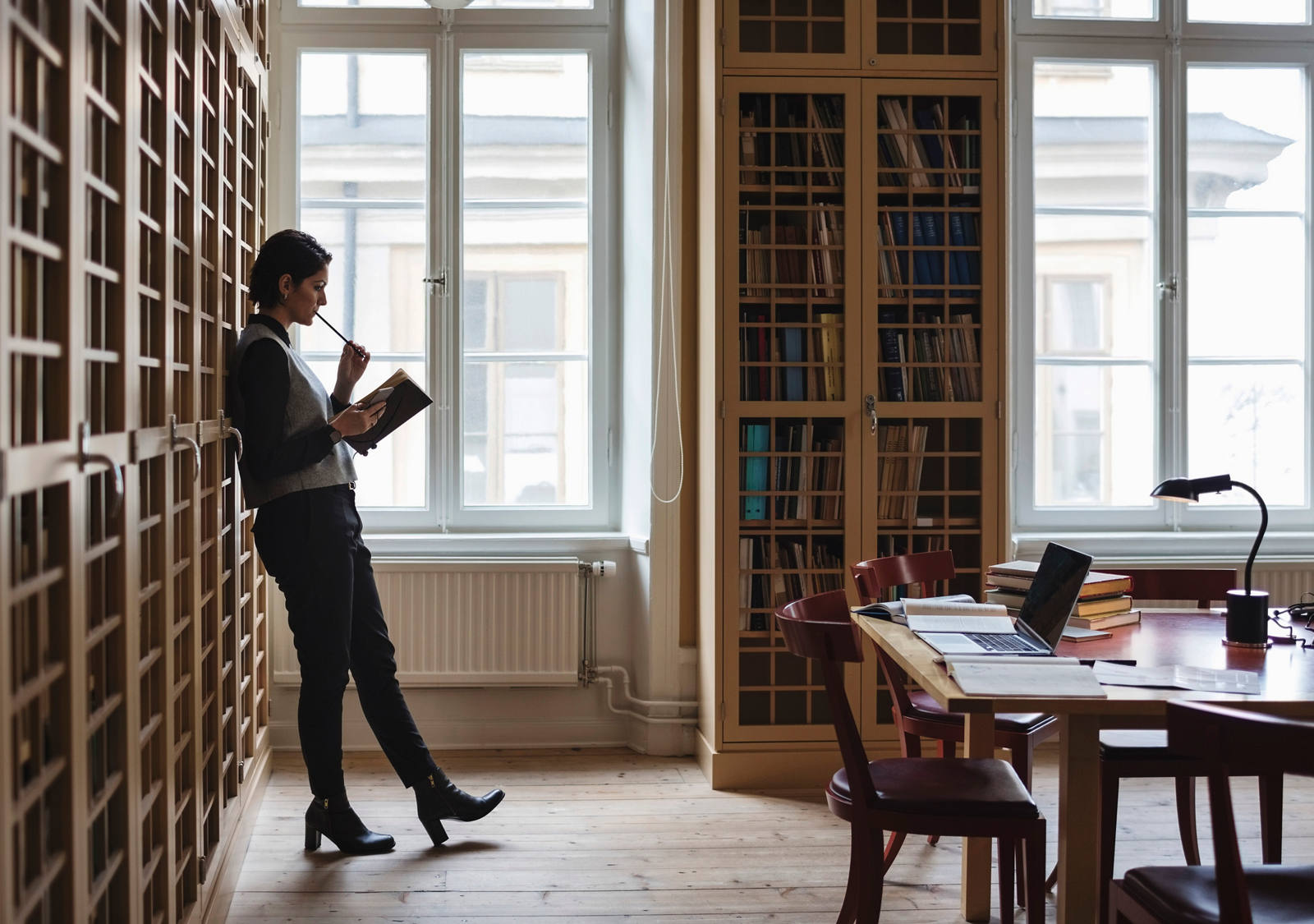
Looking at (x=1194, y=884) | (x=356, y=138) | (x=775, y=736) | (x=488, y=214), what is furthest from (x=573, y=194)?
(x=1194, y=884)

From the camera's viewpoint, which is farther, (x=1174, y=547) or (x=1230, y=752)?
(x=1174, y=547)

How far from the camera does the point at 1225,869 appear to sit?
1.68m

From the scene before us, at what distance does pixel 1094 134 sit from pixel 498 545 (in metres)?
2.78

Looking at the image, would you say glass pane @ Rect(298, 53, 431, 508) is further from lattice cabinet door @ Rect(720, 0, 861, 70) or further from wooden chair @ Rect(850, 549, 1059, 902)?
wooden chair @ Rect(850, 549, 1059, 902)

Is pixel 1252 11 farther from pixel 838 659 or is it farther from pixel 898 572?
pixel 838 659

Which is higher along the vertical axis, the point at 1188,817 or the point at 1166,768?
the point at 1166,768

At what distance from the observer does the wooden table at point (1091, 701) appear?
1895 millimetres

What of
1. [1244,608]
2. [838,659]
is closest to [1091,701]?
[838,659]

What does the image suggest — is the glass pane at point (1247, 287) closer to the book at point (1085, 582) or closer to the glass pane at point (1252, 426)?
the glass pane at point (1252, 426)

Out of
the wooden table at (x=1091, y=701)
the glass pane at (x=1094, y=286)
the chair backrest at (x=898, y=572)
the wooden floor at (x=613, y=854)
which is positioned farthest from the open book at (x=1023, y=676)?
the glass pane at (x=1094, y=286)

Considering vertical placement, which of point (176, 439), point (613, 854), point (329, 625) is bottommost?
point (613, 854)

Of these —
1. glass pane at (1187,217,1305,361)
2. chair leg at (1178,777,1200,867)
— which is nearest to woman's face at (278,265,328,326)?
chair leg at (1178,777,1200,867)

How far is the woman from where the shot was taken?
2.96 m

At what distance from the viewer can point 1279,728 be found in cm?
156
